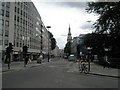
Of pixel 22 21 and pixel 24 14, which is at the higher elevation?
pixel 24 14

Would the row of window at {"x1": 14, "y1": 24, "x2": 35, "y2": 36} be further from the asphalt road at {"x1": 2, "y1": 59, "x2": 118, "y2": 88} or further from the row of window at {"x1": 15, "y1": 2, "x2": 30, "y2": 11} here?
the asphalt road at {"x1": 2, "y1": 59, "x2": 118, "y2": 88}

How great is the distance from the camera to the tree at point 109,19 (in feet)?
109

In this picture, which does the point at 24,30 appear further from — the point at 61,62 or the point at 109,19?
the point at 109,19

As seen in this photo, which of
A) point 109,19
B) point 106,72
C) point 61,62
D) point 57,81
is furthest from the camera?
point 61,62

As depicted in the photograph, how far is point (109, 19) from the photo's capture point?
34781 mm

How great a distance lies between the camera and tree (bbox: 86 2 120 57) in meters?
33.3

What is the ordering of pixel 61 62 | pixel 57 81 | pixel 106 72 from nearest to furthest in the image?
pixel 57 81
pixel 106 72
pixel 61 62

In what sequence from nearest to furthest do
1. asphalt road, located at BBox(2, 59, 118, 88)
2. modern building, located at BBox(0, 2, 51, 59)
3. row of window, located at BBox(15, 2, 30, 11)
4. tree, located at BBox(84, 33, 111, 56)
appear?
1. asphalt road, located at BBox(2, 59, 118, 88)
2. tree, located at BBox(84, 33, 111, 56)
3. modern building, located at BBox(0, 2, 51, 59)
4. row of window, located at BBox(15, 2, 30, 11)

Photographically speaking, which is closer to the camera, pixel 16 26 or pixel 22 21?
pixel 16 26

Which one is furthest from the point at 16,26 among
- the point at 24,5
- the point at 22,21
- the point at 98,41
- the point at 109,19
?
the point at 109,19

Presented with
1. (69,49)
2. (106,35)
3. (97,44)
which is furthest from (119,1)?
(69,49)

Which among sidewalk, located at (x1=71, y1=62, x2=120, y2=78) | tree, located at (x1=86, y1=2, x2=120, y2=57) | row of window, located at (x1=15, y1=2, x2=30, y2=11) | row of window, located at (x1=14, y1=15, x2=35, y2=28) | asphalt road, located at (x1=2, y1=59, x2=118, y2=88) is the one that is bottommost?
sidewalk, located at (x1=71, y1=62, x2=120, y2=78)

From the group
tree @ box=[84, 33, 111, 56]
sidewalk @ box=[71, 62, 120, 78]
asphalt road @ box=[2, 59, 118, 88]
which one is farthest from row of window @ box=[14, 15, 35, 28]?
asphalt road @ box=[2, 59, 118, 88]

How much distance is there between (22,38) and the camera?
69375 mm
